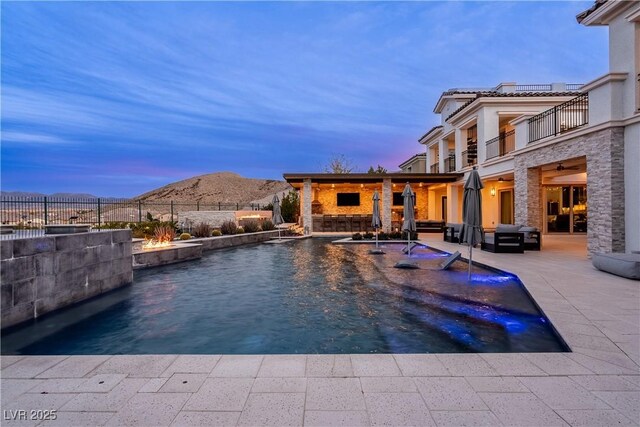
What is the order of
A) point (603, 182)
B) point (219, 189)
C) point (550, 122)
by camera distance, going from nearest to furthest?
point (603, 182)
point (550, 122)
point (219, 189)

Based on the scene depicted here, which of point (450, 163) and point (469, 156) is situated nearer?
point (469, 156)

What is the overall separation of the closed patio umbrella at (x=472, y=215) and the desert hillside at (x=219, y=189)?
6081 cm

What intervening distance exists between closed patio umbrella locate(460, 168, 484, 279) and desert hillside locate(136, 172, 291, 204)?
6081 centimetres

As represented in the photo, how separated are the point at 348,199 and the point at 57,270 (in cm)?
2019

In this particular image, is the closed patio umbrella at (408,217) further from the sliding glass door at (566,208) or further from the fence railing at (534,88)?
the fence railing at (534,88)

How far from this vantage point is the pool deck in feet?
7.97

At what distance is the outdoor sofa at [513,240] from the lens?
36.3 ft

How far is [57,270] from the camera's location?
572cm

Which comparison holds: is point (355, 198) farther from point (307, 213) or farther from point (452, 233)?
point (452, 233)

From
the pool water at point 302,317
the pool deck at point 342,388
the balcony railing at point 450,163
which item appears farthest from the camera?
the balcony railing at point 450,163

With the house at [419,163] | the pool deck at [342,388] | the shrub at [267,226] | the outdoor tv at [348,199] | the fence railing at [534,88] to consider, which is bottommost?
the pool deck at [342,388]

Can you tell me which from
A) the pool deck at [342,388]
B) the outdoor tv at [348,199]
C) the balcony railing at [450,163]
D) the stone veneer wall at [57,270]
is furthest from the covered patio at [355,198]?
the pool deck at [342,388]

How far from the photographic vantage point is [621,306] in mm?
4977

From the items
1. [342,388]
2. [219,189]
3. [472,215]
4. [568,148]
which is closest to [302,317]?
[342,388]
